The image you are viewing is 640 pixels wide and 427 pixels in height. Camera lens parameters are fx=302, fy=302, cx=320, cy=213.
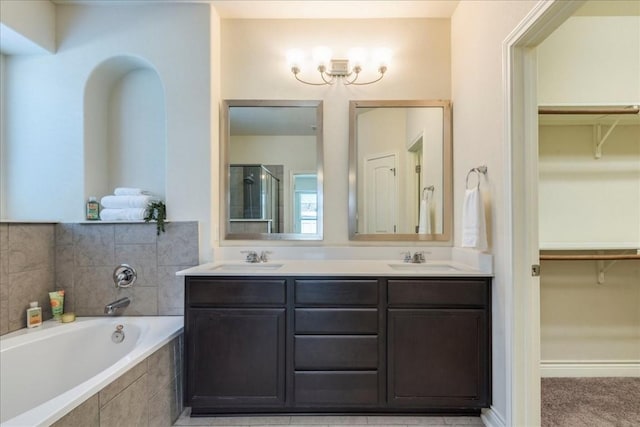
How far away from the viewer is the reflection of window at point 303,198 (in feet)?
7.68

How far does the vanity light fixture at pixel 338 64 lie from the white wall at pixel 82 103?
2.10ft

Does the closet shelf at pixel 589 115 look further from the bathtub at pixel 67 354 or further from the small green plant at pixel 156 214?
the bathtub at pixel 67 354

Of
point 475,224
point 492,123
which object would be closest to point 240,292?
point 475,224

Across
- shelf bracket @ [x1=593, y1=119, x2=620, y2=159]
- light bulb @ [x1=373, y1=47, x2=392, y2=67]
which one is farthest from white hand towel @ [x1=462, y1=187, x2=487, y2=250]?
light bulb @ [x1=373, y1=47, x2=392, y2=67]

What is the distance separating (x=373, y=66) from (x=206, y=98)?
50.9 inches

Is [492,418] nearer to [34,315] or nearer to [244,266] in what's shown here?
[244,266]

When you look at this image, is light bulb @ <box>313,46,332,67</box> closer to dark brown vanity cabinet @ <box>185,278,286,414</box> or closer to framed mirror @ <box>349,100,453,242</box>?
framed mirror @ <box>349,100,453,242</box>

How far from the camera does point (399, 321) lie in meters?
1.78

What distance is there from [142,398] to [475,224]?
78.4 inches

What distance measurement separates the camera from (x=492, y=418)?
169 cm

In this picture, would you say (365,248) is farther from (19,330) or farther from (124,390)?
(19,330)

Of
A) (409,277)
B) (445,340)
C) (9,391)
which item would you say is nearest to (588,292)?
(445,340)

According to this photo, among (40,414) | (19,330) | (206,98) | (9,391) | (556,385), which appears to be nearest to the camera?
(40,414)

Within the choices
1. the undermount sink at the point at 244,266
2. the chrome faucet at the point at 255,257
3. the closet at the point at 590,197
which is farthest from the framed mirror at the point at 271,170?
the closet at the point at 590,197
